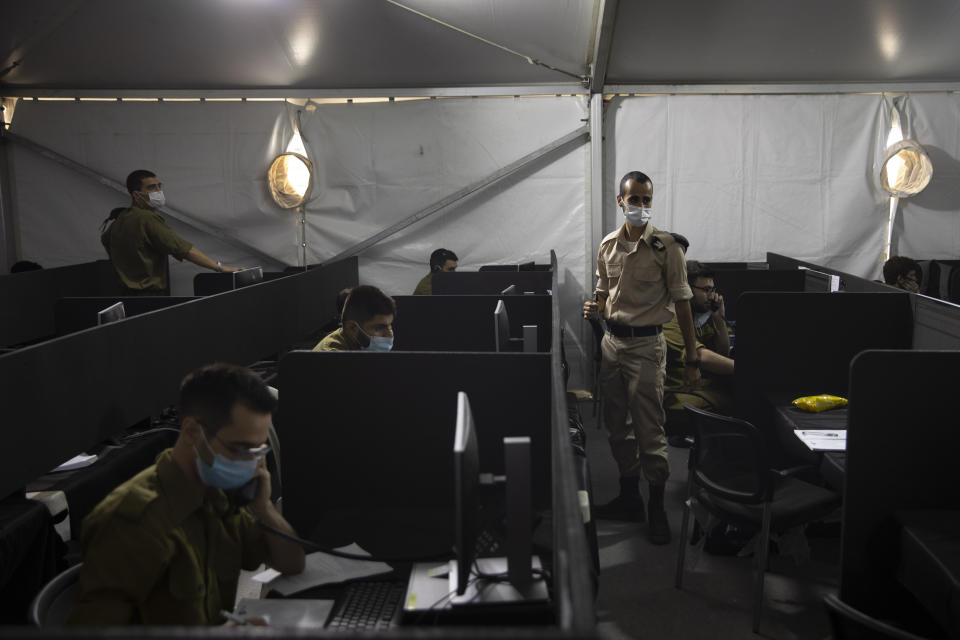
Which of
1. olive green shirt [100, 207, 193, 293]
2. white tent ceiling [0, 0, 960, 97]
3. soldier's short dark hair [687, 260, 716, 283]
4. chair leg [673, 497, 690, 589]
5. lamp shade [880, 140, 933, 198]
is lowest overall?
chair leg [673, 497, 690, 589]

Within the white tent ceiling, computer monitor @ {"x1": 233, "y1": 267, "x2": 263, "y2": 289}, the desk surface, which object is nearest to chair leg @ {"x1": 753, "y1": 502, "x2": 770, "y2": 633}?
the desk surface

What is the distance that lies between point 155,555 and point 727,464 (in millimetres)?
2308

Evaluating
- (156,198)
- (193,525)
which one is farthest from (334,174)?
(193,525)

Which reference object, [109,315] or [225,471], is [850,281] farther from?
[225,471]

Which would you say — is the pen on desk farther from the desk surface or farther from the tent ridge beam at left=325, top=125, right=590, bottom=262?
the tent ridge beam at left=325, top=125, right=590, bottom=262

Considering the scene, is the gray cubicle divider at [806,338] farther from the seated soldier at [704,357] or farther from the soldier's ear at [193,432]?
the soldier's ear at [193,432]

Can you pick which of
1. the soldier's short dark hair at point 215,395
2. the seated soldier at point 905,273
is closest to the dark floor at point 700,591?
the soldier's short dark hair at point 215,395

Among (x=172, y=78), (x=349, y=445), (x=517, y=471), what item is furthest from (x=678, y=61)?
(x=517, y=471)

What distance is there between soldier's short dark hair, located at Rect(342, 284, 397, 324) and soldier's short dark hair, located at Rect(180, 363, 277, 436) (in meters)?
1.15

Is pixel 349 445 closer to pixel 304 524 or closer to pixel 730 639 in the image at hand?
pixel 304 524

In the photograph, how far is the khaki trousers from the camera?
11.6 feet

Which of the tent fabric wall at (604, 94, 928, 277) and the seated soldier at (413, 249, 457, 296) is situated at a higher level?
the tent fabric wall at (604, 94, 928, 277)

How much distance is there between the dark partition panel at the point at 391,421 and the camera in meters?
2.06

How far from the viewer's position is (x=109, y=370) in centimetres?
259
